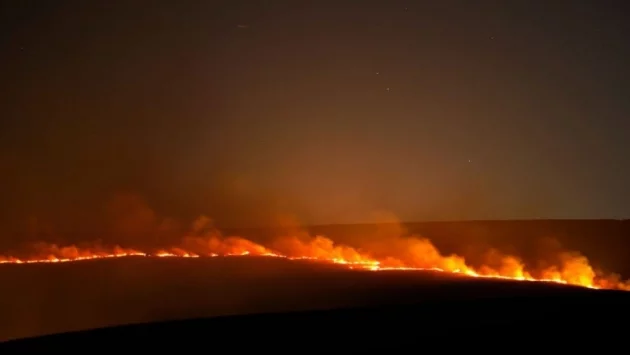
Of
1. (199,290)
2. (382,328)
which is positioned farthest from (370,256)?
(382,328)

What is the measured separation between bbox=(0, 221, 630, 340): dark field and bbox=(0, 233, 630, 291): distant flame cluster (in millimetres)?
3266

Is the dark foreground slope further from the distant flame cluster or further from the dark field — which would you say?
the distant flame cluster

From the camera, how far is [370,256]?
43.3m

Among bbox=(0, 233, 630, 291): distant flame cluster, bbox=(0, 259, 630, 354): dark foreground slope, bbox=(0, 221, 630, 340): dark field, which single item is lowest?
bbox=(0, 259, 630, 354): dark foreground slope

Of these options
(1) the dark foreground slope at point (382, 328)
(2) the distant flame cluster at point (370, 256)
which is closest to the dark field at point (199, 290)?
(1) the dark foreground slope at point (382, 328)

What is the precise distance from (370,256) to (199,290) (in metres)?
20.0

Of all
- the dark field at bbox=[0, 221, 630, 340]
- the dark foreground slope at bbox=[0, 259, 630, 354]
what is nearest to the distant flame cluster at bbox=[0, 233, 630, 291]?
the dark field at bbox=[0, 221, 630, 340]

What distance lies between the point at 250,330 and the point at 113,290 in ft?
49.4

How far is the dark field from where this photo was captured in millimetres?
21266

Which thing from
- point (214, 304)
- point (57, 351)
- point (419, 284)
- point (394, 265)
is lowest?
point (57, 351)

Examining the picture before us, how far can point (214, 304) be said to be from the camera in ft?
73.7

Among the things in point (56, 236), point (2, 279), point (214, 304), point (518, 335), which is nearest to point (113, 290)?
point (214, 304)

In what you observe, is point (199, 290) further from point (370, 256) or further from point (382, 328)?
point (370, 256)

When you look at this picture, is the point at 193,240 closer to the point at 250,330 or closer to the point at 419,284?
the point at 419,284
